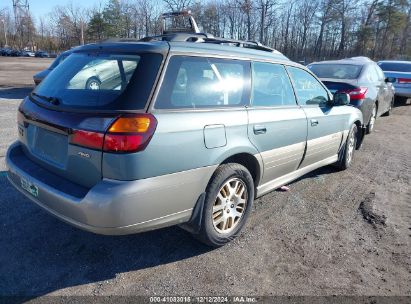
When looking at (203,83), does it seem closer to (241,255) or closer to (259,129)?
(259,129)

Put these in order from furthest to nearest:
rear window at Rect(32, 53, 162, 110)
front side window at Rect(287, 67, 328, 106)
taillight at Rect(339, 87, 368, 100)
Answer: taillight at Rect(339, 87, 368, 100)
front side window at Rect(287, 67, 328, 106)
rear window at Rect(32, 53, 162, 110)

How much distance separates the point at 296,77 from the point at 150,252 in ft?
8.75

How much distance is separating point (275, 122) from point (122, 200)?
6.23 ft

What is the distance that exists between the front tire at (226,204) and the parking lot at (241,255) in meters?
0.16

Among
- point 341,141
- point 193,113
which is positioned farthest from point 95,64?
point 341,141

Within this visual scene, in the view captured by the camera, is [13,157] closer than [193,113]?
No

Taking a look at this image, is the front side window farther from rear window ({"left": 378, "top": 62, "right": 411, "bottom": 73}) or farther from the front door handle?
rear window ({"left": 378, "top": 62, "right": 411, "bottom": 73})

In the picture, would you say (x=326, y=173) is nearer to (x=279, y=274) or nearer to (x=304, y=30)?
(x=279, y=274)

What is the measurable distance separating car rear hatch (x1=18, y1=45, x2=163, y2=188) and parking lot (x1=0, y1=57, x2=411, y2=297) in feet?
2.63

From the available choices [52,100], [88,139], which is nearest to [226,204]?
[88,139]

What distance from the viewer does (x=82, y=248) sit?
3.18 meters

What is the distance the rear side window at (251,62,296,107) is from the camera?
3544mm

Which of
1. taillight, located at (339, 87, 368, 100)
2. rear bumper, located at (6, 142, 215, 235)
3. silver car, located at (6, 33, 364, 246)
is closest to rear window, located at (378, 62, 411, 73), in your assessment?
taillight, located at (339, 87, 368, 100)

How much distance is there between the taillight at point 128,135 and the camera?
2422 millimetres
